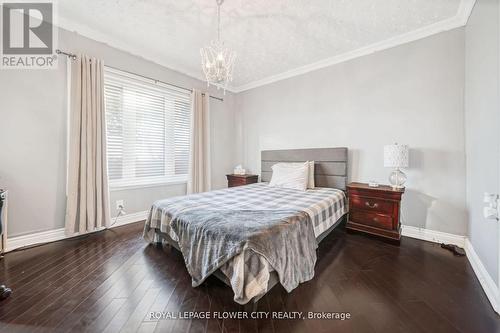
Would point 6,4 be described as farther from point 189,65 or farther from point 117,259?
point 117,259

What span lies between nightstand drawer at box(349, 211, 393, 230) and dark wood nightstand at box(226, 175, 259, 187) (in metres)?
2.01

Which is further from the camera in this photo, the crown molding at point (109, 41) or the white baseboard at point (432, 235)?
the crown molding at point (109, 41)

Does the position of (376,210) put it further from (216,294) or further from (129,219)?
(129,219)

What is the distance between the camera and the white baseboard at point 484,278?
1468mm

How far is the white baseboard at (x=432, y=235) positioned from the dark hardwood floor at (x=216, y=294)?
8.5 inches

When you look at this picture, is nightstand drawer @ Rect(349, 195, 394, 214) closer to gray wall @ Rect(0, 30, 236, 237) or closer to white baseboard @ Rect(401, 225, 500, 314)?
white baseboard @ Rect(401, 225, 500, 314)

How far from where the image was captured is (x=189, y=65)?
3.69 m

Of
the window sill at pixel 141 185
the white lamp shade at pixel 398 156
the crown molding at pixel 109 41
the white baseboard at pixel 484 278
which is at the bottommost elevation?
the white baseboard at pixel 484 278

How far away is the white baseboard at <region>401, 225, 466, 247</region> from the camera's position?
241 centimetres

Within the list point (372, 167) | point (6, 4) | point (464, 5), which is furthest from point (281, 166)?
point (6, 4)

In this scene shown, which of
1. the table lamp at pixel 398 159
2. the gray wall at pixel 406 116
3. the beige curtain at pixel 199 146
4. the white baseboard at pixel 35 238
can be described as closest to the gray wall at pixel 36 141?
the white baseboard at pixel 35 238

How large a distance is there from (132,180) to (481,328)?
13.2 ft

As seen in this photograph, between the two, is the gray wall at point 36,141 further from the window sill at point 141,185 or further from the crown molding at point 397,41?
the crown molding at point 397,41

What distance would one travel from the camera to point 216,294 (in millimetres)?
1608
